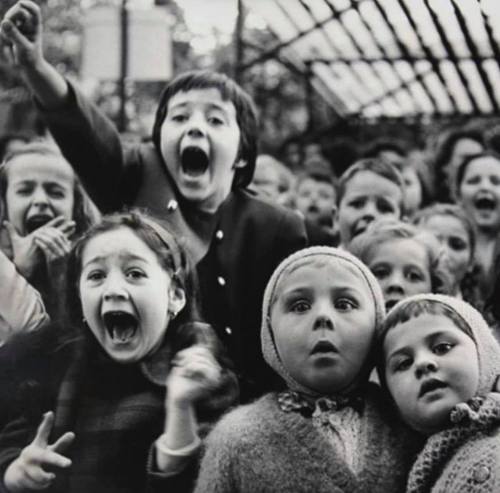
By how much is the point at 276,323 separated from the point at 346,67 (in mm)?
628

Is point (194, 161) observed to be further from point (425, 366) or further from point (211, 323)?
point (425, 366)

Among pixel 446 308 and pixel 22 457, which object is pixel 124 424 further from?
pixel 446 308

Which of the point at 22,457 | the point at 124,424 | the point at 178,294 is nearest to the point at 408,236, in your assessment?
the point at 178,294

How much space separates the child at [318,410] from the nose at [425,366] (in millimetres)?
91

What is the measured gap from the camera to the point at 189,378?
134 cm

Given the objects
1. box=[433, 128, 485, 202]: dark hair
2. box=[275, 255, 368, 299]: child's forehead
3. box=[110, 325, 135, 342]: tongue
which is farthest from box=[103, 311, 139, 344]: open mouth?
box=[433, 128, 485, 202]: dark hair

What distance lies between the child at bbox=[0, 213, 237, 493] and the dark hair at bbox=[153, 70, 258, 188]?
0.16 meters

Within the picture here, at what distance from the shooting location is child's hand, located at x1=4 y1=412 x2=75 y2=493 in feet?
4.45

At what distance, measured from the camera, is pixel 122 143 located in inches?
56.0

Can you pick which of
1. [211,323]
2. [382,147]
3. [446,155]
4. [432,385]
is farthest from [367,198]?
[432,385]

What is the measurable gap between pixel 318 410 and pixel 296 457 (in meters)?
0.07

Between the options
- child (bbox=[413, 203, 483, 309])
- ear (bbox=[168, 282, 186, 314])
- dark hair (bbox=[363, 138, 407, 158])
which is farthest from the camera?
dark hair (bbox=[363, 138, 407, 158])

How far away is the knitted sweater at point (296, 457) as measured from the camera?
3.95 feet

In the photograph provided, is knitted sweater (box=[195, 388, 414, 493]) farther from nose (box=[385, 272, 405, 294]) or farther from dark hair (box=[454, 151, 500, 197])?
dark hair (box=[454, 151, 500, 197])
